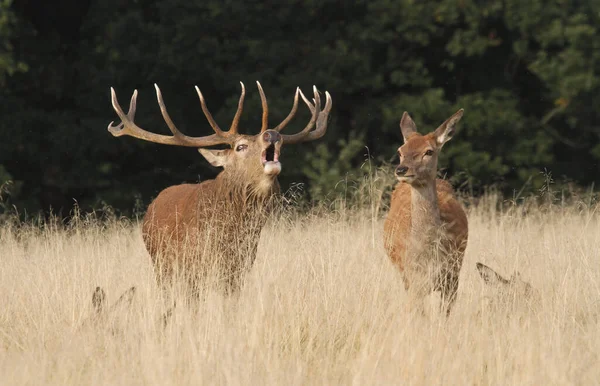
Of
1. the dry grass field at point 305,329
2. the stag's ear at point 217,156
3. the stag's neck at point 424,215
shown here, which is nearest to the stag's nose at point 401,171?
the stag's neck at point 424,215

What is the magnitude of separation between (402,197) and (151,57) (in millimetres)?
8435

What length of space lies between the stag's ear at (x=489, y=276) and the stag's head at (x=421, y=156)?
2.30 ft

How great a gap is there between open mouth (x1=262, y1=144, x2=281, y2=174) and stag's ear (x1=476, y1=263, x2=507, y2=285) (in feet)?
4.72

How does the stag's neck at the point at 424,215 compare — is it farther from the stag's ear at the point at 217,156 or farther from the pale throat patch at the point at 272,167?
the stag's ear at the point at 217,156

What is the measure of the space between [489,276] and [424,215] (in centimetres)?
58

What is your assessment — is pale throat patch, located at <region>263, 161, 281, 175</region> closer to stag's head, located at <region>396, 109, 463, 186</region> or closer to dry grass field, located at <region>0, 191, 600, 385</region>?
dry grass field, located at <region>0, 191, 600, 385</region>

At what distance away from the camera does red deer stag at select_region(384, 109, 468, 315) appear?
20.8ft

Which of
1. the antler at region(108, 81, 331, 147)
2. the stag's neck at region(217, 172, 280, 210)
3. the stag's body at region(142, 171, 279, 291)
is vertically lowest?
the stag's body at region(142, 171, 279, 291)

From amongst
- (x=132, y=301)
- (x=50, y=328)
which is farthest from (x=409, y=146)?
(x=50, y=328)

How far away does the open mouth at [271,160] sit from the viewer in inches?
263

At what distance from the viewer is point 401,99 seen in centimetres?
1580

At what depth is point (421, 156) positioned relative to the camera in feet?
21.9

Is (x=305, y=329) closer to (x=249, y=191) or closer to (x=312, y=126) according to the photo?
(x=249, y=191)

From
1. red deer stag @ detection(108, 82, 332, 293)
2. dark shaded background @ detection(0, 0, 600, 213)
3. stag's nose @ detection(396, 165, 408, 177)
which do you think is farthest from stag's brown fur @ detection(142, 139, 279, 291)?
dark shaded background @ detection(0, 0, 600, 213)
